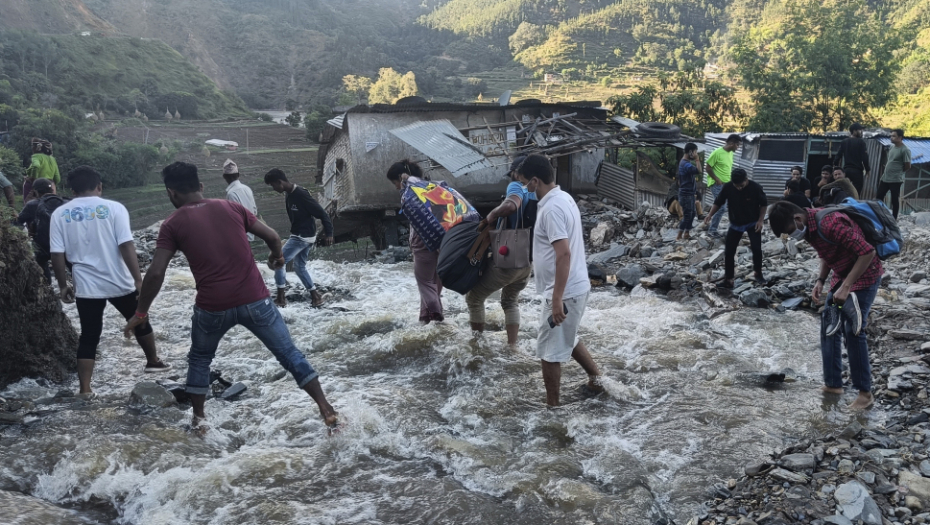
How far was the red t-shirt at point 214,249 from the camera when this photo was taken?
154 inches

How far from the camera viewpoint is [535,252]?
14.2 ft

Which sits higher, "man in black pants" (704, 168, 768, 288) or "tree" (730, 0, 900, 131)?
"tree" (730, 0, 900, 131)

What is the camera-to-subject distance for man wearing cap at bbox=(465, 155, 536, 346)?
5.00 meters

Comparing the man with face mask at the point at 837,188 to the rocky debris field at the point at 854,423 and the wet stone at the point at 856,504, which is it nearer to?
the rocky debris field at the point at 854,423

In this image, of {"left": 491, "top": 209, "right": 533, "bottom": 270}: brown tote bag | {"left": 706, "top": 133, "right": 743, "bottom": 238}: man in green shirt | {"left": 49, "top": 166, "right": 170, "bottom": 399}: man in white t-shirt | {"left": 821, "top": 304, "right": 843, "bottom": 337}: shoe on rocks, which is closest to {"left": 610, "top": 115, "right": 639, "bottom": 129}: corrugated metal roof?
{"left": 706, "top": 133, "right": 743, "bottom": 238}: man in green shirt

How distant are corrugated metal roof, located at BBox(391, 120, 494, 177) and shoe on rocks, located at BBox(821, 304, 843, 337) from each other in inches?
367

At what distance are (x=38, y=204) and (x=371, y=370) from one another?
4686mm

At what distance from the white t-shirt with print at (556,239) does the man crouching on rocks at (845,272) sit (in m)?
1.28

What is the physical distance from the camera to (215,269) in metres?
3.96

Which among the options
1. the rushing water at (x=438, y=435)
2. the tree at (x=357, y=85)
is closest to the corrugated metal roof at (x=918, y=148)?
the rushing water at (x=438, y=435)

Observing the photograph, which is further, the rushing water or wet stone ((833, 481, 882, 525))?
the rushing water

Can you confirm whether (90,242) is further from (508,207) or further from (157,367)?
(508,207)

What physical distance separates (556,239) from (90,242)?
131 inches

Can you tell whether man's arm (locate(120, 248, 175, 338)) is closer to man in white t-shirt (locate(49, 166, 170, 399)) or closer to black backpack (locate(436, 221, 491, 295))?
man in white t-shirt (locate(49, 166, 170, 399))
